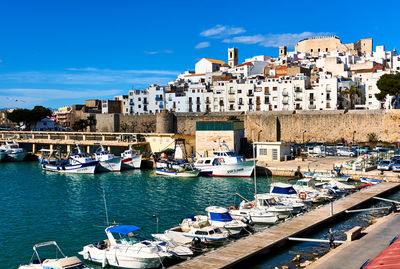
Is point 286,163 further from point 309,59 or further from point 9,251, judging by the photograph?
point 309,59

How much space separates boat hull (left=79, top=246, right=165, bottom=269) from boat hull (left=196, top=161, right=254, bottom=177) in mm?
22236

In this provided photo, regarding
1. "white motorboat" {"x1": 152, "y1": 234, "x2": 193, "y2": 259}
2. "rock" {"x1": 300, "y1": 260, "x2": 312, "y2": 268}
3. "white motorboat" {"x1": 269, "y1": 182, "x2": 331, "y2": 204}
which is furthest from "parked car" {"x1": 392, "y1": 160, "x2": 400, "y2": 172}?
"white motorboat" {"x1": 152, "y1": 234, "x2": 193, "y2": 259}

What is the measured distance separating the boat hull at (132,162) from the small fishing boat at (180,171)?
5.40 meters

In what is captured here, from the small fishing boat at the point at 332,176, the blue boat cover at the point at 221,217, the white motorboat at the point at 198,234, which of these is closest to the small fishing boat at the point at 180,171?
the small fishing boat at the point at 332,176

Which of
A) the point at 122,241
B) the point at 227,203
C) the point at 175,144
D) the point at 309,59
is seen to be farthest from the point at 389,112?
the point at 309,59

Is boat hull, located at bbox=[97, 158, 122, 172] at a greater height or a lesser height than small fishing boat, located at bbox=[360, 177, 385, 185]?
greater

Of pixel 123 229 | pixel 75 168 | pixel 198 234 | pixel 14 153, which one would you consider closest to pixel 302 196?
pixel 198 234

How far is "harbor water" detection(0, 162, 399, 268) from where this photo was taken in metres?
18.9

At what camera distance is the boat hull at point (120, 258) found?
15.5 metres

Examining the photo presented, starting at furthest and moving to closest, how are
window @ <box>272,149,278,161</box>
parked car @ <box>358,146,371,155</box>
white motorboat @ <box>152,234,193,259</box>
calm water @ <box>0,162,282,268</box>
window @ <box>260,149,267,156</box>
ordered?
1. parked car @ <box>358,146,371,155</box>
2. window @ <box>260,149,267,156</box>
3. window @ <box>272,149,278,161</box>
4. calm water @ <box>0,162,282,268</box>
5. white motorboat @ <box>152,234,193,259</box>

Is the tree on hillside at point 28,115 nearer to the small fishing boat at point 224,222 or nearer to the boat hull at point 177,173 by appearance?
the boat hull at point 177,173

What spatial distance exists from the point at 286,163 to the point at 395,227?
22.1 m

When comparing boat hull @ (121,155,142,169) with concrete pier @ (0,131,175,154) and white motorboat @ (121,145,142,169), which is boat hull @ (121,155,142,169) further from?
concrete pier @ (0,131,175,154)

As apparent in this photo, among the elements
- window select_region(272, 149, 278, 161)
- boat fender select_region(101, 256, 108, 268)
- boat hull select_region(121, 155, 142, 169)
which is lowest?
boat fender select_region(101, 256, 108, 268)
